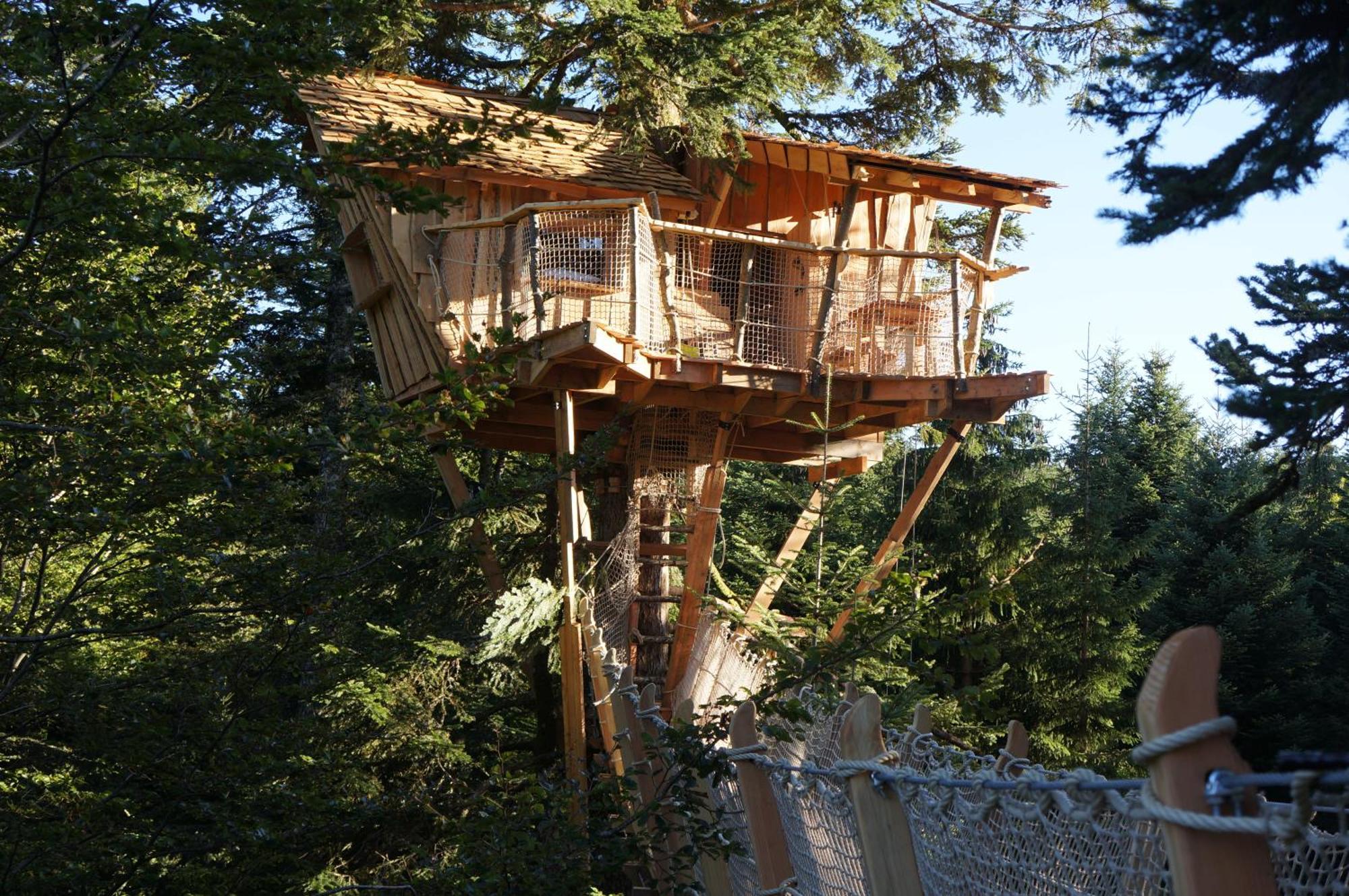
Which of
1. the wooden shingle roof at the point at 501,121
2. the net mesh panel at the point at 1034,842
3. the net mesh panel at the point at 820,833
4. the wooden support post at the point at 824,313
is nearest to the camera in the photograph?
the net mesh panel at the point at 1034,842

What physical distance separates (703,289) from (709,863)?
6.82m

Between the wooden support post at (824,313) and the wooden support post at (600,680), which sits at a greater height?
the wooden support post at (824,313)

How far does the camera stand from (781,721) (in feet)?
21.7

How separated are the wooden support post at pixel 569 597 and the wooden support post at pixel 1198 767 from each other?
8356 millimetres

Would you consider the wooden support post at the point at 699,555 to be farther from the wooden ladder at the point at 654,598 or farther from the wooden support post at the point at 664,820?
the wooden support post at the point at 664,820

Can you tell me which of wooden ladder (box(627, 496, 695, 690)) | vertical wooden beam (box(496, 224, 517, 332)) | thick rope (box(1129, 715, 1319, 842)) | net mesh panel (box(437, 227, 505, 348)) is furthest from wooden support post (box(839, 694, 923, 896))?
wooden ladder (box(627, 496, 695, 690))

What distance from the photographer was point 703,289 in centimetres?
1100

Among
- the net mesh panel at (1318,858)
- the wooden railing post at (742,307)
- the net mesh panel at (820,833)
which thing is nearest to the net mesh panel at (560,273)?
the wooden railing post at (742,307)

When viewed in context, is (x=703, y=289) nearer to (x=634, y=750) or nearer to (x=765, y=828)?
(x=634, y=750)

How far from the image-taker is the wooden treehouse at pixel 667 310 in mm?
10023

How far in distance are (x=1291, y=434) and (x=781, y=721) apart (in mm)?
3314

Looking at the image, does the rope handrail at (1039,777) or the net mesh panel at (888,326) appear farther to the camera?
the net mesh panel at (888,326)

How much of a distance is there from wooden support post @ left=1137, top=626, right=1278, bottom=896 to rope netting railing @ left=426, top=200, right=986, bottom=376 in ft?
26.1

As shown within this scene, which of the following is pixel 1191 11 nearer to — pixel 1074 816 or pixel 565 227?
pixel 1074 816
